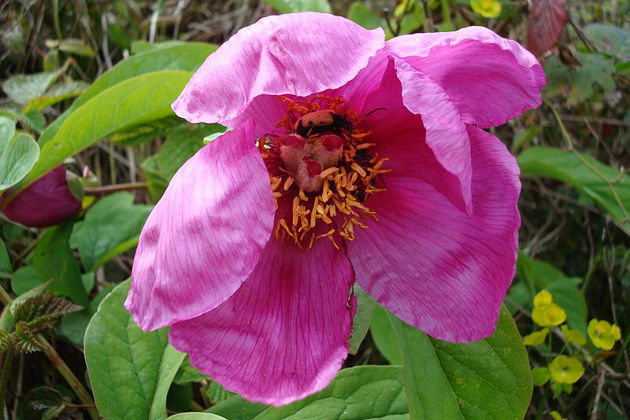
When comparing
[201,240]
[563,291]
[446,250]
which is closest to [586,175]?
[563,291]

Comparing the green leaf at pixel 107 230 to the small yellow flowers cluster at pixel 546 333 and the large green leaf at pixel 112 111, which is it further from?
the small yellow flowers cluster at pixel 546 333

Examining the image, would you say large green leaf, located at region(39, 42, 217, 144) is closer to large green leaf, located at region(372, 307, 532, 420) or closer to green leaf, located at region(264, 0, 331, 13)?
green leaf, located at region(264, 0, 331, 13)

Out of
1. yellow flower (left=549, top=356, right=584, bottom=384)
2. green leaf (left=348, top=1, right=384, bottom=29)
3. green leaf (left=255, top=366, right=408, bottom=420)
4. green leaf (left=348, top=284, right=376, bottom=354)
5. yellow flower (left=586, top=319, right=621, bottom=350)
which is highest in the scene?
green leaf (left=348, top=1, right=384, bottom=29)

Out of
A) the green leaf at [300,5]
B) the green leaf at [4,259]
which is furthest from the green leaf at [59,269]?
Result: the green leaf at [300,5]

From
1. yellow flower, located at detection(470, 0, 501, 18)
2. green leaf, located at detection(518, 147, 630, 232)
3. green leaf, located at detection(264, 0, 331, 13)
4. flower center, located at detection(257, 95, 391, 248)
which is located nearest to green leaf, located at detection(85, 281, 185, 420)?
flower center, located at detection(257, 95, 391, 248)

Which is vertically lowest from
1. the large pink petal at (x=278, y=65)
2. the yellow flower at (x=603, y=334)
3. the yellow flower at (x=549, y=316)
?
the yellow flower at (x=603, y=334)

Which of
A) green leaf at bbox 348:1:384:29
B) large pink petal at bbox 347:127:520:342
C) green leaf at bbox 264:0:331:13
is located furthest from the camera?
green leaf at bbox 348:1:384:29
